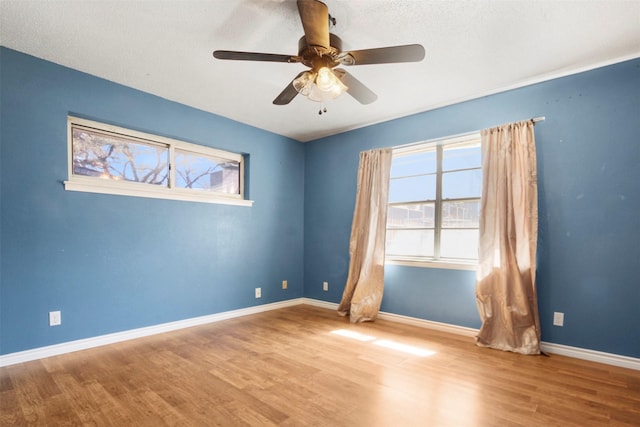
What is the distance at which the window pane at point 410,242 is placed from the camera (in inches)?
144

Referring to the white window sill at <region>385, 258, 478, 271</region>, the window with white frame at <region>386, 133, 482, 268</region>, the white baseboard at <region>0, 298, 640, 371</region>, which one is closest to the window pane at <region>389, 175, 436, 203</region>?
the window with white frame at <region>386, 133, 482, 268</region>

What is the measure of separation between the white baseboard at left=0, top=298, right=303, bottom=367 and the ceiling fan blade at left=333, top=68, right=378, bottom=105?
9.94 feet

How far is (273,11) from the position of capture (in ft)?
6.53

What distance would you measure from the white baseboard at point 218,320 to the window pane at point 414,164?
179 centimetres

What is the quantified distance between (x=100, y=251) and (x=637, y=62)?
5009 millimetres

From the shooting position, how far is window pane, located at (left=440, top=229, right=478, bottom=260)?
3338 mm

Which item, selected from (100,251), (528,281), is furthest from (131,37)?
(528,281)

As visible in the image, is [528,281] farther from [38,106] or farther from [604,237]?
[38,106]

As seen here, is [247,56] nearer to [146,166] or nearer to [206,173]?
[146,166]

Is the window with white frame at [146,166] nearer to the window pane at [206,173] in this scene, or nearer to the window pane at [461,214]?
the window pane at [206,173]

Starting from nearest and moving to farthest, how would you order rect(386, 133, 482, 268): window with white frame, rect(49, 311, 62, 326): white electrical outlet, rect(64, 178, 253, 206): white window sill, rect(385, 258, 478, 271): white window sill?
rect(49, 311, 62, 326): white electrical outlet → rect(64, 178, 253, 206): white window sill → rect(385, 258, 478, 271): white window sill → rect(386, 133, 482, 268): window with white frame

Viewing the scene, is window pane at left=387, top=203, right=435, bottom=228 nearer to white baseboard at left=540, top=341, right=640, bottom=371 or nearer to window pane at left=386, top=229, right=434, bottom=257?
window pane at left=386, top=229, right=434, bottom=257

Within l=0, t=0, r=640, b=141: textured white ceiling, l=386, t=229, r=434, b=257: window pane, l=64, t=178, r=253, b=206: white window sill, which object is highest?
l=0, t=0, r=640, b=141: textured white ceiling

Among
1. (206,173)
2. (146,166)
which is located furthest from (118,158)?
(206,173)
